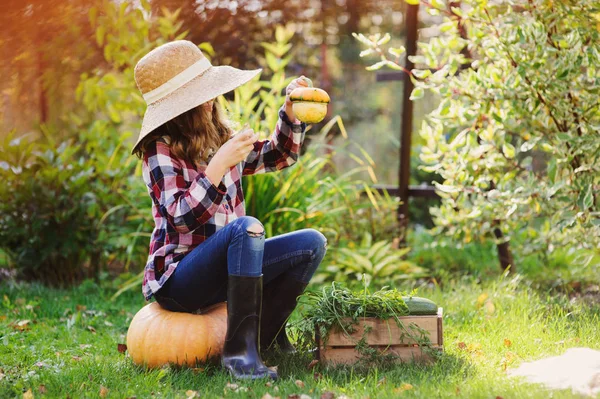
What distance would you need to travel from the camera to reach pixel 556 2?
368cm

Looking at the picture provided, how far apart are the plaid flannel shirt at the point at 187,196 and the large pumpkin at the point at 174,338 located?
5.2 inches

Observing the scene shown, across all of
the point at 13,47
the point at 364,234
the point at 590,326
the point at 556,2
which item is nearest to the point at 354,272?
the point at 364,234

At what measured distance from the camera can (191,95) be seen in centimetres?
292

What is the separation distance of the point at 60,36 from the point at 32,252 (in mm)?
1497

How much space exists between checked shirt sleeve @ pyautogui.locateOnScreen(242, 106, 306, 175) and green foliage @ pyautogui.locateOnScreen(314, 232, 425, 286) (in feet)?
5.29

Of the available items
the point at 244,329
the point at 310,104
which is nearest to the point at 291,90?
the point at 310,104

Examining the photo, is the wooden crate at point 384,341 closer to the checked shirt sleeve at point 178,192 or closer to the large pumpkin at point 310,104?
the checked shirt sleeve at point 178,192

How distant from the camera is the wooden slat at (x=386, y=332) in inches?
115

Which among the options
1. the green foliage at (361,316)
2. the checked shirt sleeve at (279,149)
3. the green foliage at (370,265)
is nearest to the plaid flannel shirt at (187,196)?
the checked shirt sleeve at (279,149)

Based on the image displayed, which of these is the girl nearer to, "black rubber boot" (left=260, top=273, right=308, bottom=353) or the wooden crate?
"black rubber boot" (left=260, top=273, right=308, bottom=353)

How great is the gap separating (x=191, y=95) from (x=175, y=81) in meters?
0.10

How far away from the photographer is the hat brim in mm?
2873

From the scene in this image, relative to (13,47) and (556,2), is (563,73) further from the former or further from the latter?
(13,47)

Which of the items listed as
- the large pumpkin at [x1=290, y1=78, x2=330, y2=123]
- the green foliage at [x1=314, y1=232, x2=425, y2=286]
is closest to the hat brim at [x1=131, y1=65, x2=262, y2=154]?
the large pumpkin at [x1=290, y1=78, x2=330, y2=123]
